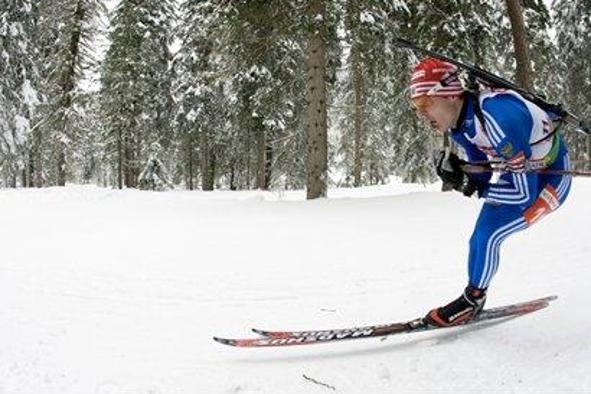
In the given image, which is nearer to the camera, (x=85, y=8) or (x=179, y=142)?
(x=85, y=8)

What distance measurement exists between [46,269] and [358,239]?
15.5 feet

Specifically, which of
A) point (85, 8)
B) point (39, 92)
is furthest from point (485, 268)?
point (85, 8)

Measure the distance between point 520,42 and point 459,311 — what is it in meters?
11.6

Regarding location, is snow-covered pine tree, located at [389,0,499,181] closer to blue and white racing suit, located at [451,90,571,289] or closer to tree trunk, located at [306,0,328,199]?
tree trunk, located at [306,0,328,199]

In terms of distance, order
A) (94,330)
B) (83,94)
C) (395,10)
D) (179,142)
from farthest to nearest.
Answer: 1. (179,142)
2. (83,94)
3. (395,10)
4. (94,330)

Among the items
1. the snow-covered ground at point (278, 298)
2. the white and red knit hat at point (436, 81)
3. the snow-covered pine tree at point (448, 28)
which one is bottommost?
the snow-covered ground at point (278, 298)

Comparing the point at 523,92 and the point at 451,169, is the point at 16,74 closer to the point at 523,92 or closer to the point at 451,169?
the point at 451,169

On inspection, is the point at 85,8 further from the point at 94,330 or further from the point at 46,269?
the point at 94,330

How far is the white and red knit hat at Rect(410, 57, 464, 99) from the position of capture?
4371 millimetres

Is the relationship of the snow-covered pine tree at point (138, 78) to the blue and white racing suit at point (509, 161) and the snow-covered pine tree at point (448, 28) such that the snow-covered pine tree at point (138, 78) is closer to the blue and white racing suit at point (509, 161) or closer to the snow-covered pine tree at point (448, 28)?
the snow-covered pine tree at point (448, 28)

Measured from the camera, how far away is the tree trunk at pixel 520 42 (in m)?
14.2

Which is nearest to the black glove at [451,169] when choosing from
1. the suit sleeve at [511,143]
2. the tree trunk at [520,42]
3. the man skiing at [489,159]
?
the man skiing at [489,159]

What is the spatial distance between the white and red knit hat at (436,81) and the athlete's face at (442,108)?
0.04m

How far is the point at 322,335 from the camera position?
4543 mm
